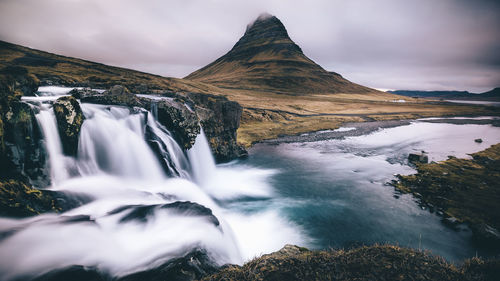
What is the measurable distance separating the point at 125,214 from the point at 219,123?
19852 mm

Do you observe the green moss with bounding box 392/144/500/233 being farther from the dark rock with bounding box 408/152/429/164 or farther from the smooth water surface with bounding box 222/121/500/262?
the dark rock with bounding box 408/152/429/164

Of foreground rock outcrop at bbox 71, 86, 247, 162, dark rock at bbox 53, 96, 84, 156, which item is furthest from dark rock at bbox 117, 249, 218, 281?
foreground rock outcrop at bbox 71, 86, 247, 162

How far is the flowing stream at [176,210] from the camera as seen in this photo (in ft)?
27.0

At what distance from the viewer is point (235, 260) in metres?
10.4

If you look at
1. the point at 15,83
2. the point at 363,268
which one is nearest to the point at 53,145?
the point at 15,83

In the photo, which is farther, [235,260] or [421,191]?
[421,191]

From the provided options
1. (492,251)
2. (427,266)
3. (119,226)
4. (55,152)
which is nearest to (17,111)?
(55,152)

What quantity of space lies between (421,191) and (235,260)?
1692 centimetres

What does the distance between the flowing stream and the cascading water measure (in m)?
0.05

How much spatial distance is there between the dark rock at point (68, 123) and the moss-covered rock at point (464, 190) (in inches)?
935

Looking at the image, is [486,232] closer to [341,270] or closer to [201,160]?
[341,270]

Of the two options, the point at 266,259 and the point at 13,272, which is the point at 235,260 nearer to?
the point at 266,259

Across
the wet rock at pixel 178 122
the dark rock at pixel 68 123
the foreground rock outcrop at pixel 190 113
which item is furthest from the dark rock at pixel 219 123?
the dark rock at pixel 68 123

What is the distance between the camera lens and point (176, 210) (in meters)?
11.4
